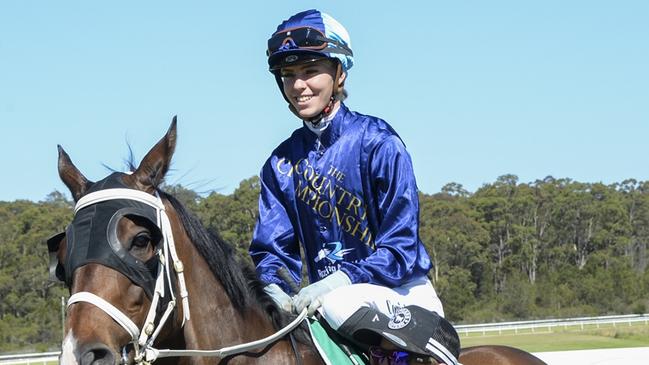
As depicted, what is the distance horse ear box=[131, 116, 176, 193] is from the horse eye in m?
0.26

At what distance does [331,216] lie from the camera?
5.35 meters

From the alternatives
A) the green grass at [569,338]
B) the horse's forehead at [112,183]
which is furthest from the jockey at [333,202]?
the green grass at [569,338]

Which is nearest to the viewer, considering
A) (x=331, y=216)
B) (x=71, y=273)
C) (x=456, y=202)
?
(x=71, y=273)

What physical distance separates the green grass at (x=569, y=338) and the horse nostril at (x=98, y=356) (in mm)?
29631

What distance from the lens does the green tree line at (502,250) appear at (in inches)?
1996

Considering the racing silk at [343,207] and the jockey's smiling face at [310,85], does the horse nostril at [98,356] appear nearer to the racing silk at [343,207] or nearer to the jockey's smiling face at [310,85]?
the racing silk at [343,207]

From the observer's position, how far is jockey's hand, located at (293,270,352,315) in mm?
4941

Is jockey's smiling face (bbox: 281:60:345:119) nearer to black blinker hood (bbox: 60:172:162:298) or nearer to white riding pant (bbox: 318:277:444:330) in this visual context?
white riding pant (bbox: 318:277:444:330)

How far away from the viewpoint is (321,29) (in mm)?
5344

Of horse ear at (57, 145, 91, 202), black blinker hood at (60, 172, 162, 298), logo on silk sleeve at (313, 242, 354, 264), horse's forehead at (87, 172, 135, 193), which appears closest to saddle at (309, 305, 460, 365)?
logo on silk sleeve at (313, 242, 354, 264)

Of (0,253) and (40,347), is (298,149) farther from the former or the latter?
(0,253)

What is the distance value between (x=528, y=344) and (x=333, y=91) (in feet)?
108

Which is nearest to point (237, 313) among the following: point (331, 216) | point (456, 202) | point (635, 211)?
point (331, 216)

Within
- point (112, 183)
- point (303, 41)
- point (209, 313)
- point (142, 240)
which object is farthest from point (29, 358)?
point (142, 240)
